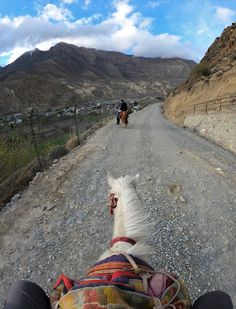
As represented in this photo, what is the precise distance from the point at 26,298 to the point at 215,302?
1220 millimetres

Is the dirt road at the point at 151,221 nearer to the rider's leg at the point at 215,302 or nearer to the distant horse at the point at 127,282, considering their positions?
the distant horse at the point at 127,282

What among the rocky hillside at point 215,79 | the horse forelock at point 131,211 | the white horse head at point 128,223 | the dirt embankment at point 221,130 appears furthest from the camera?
the rocky hillside at point 215,79

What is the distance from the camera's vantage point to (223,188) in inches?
260

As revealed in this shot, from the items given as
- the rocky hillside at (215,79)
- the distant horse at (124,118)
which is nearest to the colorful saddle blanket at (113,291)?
the distant horse at (124,118)

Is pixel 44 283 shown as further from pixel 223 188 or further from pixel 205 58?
pixel 205 58

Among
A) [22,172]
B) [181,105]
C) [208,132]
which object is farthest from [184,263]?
[181,105]

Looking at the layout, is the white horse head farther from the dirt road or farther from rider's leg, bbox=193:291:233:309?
rider's leg, bbox=193:291:233:309

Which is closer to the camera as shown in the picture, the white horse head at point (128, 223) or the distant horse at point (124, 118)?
the white horse head at point (128, 223)

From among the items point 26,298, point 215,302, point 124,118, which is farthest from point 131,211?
point 124,118

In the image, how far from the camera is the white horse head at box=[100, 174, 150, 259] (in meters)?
2.44

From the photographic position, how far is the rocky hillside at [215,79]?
2572 cm

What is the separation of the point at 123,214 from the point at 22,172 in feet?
18.3

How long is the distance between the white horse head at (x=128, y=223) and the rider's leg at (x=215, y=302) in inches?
21.0

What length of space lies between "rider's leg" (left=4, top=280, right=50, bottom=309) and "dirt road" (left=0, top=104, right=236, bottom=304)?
3.67 feet
